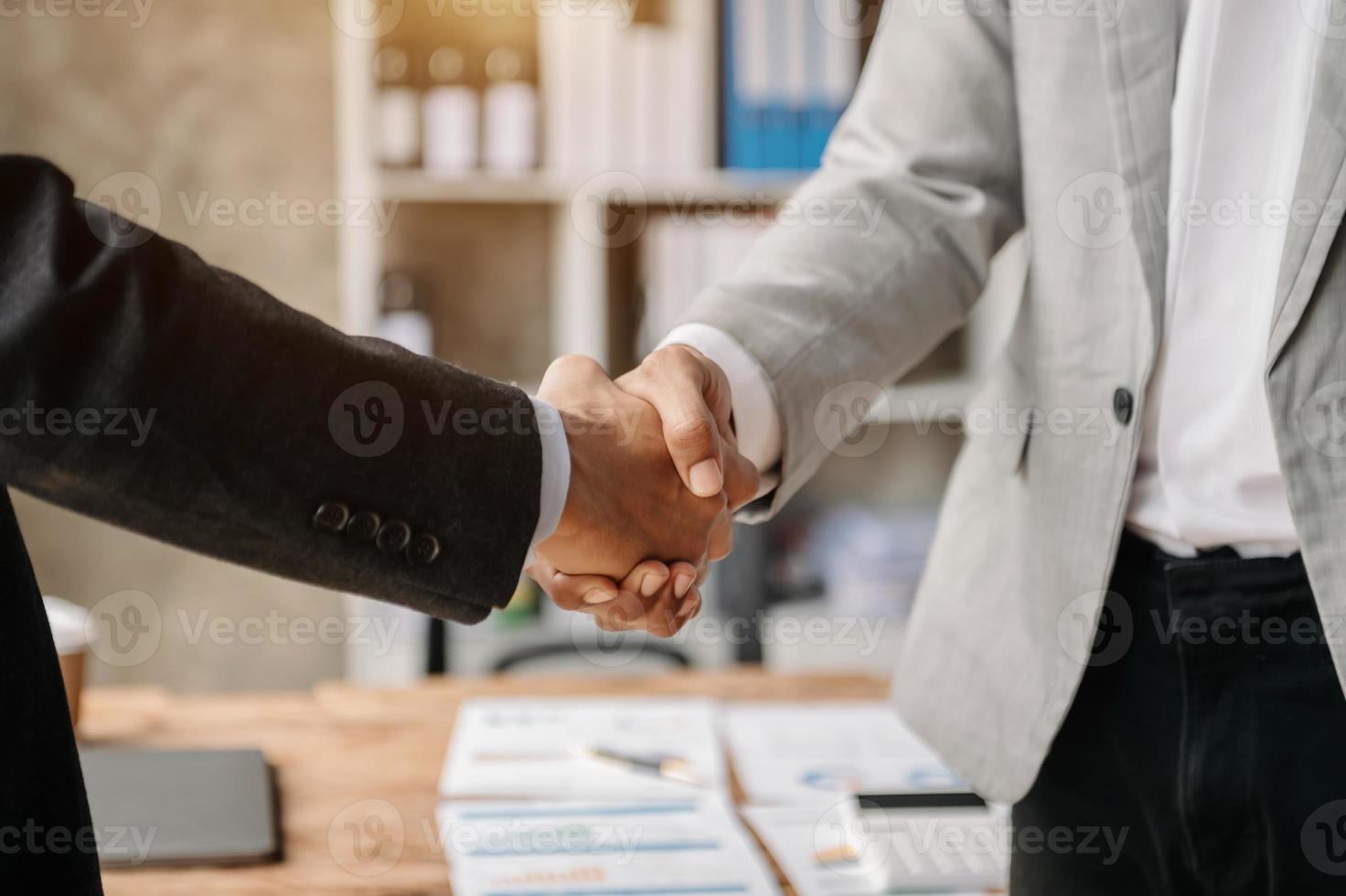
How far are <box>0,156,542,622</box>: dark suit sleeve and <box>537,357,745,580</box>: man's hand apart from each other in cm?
15

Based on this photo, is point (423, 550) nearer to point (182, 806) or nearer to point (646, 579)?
point (646, 579)

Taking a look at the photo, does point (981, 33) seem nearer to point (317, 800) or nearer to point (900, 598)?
point (317, 800)

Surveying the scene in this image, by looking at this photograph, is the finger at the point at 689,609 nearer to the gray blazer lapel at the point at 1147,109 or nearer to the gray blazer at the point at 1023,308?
the gray blazer at the point at 1023,308

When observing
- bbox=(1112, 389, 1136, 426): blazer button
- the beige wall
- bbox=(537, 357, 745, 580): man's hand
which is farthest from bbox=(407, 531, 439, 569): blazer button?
the beige wall

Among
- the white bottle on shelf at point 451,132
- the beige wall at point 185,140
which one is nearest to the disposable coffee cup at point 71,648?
the white bottle on shelf at point 451,132

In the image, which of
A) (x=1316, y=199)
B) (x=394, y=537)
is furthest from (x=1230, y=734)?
(x=394, y=537)

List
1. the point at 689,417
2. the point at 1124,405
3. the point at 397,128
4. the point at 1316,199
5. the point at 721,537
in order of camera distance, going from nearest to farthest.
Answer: the point at 1316,199 < the point at 1124,405 < the point at 689,417 < the point at 721,537 < the point at 397,128

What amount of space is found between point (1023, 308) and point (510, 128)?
5.34 feet

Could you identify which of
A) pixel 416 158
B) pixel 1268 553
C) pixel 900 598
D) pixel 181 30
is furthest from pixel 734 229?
pixel 1268 553

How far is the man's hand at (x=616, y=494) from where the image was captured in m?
0.95

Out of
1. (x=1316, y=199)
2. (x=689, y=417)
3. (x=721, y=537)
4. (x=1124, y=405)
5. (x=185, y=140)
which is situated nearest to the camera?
(x=1316, y=199)

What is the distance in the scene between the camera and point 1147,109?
2.92 ft

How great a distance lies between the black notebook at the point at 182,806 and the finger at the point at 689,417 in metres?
0.46

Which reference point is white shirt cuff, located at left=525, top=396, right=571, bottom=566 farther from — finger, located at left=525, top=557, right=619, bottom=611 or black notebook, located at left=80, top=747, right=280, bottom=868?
black notebook, located at left=80, top=747, right=280, bottom=868
